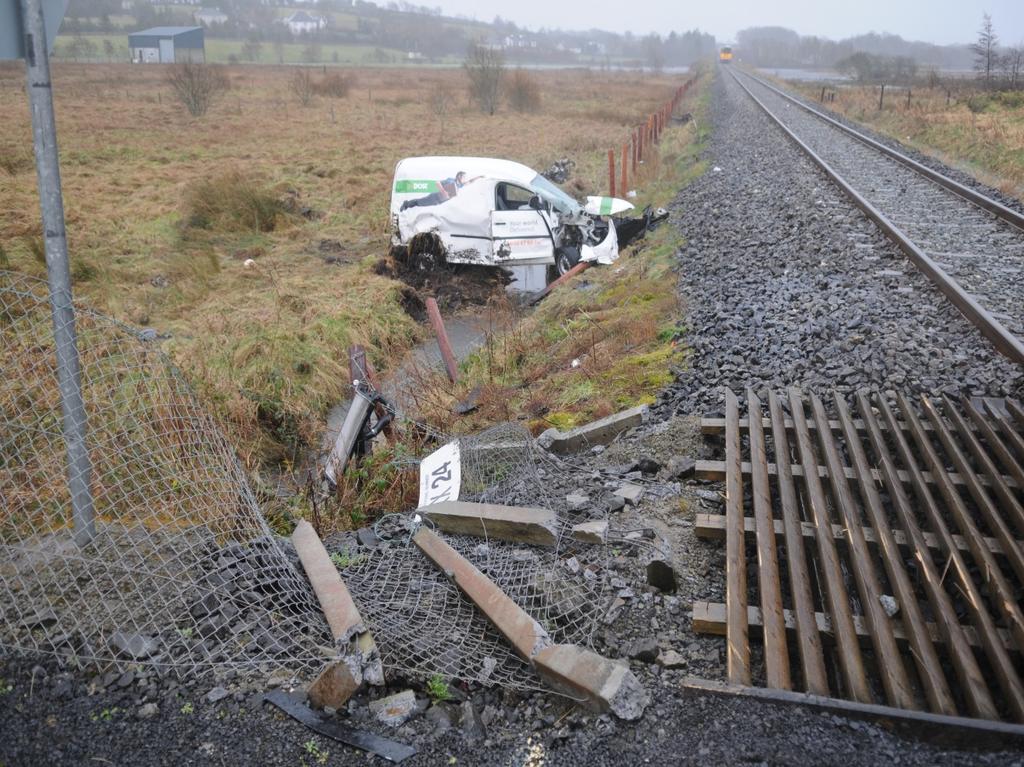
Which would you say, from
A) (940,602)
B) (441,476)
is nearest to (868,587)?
(940,602)

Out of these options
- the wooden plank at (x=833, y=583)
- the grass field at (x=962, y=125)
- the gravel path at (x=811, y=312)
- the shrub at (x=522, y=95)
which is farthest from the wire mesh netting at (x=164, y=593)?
the shrub at (x=522, y=95)

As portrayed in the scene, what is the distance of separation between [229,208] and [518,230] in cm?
787

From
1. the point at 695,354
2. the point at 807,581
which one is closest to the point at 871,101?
the point at 695,354

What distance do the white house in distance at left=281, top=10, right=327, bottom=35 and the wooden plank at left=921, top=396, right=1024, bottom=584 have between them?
111023mm

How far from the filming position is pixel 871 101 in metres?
37.6

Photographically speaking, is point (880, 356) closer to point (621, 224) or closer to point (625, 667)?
point (625, 667)

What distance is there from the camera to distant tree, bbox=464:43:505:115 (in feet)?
148

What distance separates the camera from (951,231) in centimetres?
1070

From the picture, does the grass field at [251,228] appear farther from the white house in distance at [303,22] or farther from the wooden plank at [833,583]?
the white house in distance at [303,22]

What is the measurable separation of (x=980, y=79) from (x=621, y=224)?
3198 centimetres

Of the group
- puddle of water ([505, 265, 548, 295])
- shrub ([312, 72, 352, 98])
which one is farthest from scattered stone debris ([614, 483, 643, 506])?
shrub ([312, 72, 352, 98])

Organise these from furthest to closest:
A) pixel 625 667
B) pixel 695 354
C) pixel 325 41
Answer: pixel 325 41
pixel 695 354
pixel 625 667

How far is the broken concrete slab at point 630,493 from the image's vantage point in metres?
4.56

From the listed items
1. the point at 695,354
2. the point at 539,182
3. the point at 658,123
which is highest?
the point at 658,123
